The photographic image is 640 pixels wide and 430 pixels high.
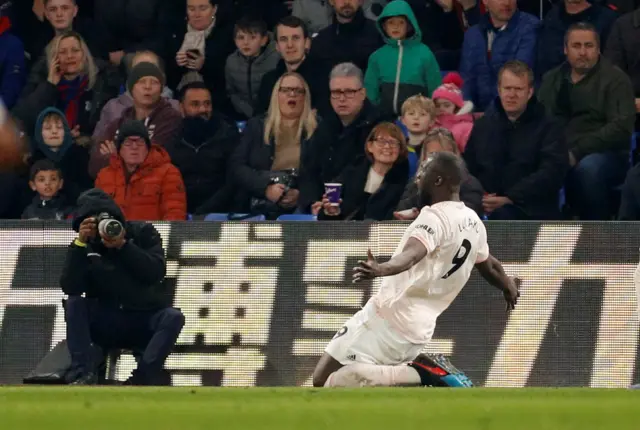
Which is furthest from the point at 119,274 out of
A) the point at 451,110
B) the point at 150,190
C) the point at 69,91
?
the point at 69,91

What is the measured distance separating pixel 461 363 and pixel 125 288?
2437 millimetres

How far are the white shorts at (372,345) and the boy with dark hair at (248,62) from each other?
4960mm

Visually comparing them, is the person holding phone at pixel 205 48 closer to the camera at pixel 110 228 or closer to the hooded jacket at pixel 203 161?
the hooded jacket at pixel 203 161

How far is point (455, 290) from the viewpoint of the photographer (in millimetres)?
9352

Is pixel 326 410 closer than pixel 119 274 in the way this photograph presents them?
Yes

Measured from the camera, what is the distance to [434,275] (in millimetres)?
9164

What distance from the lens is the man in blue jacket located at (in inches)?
531

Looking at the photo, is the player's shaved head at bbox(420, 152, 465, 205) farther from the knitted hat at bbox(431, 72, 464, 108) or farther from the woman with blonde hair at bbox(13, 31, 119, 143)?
the woman with blonde hair at bbox(13, 31, 119, 143)

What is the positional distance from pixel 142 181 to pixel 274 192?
1078mm

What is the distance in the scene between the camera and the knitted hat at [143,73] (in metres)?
13.6

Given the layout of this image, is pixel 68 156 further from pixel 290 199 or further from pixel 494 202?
pixel 494 202

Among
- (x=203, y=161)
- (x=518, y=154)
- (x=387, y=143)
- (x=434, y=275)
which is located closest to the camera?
(x=434, y=275)

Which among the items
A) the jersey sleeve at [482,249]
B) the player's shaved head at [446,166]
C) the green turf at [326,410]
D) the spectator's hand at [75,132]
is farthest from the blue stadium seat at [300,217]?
the green turf at [326,410]

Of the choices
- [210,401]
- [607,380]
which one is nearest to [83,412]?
[210,401]
